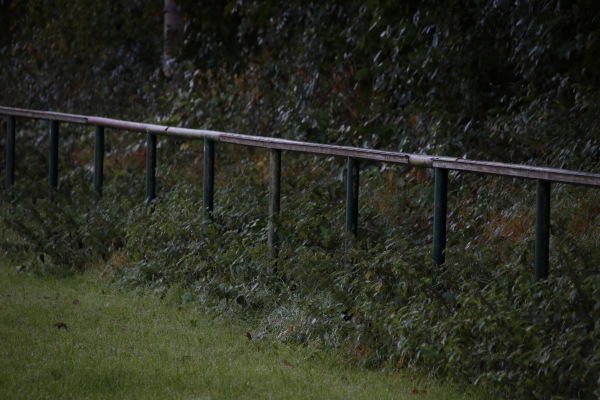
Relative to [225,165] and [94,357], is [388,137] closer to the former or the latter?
[225,165]

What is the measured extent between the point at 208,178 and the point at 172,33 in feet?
28.1

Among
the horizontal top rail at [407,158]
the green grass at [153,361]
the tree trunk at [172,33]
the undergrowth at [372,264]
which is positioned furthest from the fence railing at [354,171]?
the tree trunk at [172,33]

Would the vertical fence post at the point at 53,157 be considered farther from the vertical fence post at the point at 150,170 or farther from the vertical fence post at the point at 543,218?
the vertical fence post at the point at 543,218

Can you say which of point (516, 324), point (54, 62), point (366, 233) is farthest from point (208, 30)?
point (516, 324)

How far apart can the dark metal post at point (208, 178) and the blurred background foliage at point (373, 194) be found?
14 cm

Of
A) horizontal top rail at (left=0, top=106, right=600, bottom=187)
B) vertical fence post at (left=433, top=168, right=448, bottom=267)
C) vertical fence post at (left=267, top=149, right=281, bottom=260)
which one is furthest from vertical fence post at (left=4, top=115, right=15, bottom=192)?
vertical fence post at (left=433, top=168, right=448, bottom=267)

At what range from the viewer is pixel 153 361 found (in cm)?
589

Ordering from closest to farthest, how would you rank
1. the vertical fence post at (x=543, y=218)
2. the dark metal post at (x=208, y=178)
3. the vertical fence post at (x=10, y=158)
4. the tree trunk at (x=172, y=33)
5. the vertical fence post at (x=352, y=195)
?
the vertical fence post at (x=543, y=218) < the vertical fence post at (x=352, y=195) < the dark metal post at (x=208, y=178) < the vertical fence post at (x=10, y=158) < the tree trunk at (x=172, y=33)

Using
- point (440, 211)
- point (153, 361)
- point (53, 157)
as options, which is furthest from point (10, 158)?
point (440, 211)

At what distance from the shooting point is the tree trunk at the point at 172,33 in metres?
16.0

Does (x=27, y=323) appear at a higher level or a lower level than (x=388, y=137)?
lower

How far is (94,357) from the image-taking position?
598 centimetres

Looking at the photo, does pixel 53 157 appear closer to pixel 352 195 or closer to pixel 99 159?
pixel 99 159

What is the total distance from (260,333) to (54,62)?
1406cm
